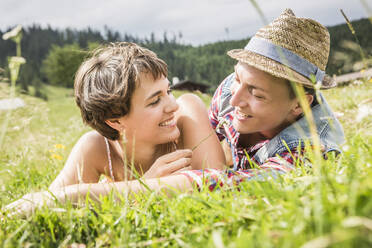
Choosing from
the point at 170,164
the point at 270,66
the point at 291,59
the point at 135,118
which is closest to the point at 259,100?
the point at 270,66

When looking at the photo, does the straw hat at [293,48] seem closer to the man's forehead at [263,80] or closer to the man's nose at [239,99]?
the man's forehead at [263,80]

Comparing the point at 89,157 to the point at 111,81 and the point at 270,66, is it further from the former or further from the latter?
the point at 270,66

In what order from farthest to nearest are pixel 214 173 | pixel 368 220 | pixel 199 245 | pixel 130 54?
1. pixel 130 54
2. pixel 214 173
3. pixel 199 245
4. pixel 368 220

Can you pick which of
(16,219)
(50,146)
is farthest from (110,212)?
(50,146)

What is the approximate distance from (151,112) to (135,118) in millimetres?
187

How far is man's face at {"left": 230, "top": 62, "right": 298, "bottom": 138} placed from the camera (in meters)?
2.61

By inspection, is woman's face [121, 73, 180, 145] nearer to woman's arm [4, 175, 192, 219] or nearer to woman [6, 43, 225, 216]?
woman [6, 43, 225, 216]

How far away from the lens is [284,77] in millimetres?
2428

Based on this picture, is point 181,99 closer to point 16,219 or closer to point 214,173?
point 214,173

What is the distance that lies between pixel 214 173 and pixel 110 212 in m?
0.76

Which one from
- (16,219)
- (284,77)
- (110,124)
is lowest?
(16,219)

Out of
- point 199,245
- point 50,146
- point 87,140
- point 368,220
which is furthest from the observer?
point 50,146

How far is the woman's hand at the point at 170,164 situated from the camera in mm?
2627

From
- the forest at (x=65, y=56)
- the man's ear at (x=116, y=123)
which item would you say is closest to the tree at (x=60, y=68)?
the forest at (x=65, y=56)
